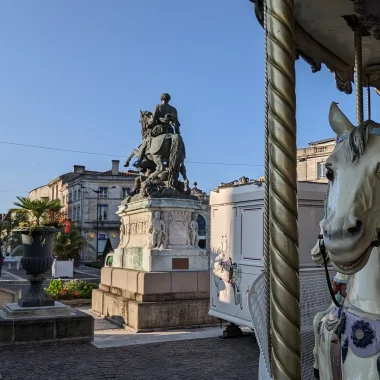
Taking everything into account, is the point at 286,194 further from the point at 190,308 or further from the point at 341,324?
the point at 190,308

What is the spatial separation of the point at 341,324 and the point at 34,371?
6.04 metres

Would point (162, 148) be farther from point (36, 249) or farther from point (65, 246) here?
point (65, 246)

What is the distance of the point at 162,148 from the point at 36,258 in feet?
15.9

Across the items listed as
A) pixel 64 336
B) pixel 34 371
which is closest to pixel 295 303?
pixel 34 371

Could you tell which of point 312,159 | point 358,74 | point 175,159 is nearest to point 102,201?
point 312,159

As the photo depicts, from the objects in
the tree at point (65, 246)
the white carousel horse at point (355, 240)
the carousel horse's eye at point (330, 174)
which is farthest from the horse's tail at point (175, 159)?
the tree at point (65, 246)

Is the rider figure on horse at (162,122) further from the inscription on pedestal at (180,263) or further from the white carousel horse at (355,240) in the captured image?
the white carousel horse at (355,240)

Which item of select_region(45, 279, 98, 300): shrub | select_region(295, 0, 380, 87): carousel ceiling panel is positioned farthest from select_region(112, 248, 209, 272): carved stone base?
select_region(295, 0, 380, 87): carousel ceiling panel

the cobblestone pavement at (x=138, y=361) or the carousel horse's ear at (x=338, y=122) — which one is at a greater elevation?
the carousel horse's ear at (x=338, y=122)

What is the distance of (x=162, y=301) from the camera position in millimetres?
11227

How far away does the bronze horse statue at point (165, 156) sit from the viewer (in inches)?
516

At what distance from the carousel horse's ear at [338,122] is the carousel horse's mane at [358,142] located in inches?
10.5

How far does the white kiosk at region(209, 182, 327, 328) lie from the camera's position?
330 inches

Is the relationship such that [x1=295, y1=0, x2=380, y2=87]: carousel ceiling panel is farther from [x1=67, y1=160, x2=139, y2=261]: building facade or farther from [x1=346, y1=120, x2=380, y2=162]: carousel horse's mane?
[x1=67, y1=160, x2=139, y2=261]: building facade
